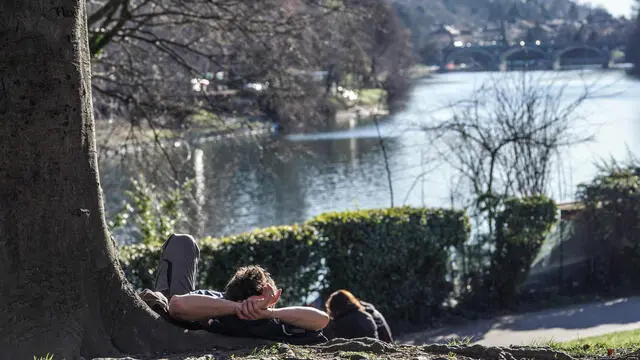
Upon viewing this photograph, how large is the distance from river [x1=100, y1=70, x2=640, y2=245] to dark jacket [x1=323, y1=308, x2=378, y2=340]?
10381mm

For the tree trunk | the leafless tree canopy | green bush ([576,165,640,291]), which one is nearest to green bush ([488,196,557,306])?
green bush ([576,165,640,291])

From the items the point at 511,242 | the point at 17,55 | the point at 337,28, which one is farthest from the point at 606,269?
the point at 17,55

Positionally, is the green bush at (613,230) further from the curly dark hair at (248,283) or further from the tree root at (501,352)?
the curly dark hair at (248,283)

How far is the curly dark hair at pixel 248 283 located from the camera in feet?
16.0

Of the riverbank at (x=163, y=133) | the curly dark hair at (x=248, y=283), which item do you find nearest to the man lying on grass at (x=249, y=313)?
the curly dark hair at (x=248, y=283)

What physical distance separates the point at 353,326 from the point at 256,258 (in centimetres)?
290

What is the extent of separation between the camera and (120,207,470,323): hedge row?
971cm

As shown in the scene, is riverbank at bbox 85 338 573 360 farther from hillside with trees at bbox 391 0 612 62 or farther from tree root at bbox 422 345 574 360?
hillside with trees at bbox 391 0 612 62

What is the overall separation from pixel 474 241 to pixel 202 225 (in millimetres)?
8685

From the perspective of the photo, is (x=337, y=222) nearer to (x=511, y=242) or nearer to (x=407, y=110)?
(x=511, y=242)

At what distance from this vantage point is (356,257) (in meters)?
10.6

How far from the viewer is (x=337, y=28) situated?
52.2 feet

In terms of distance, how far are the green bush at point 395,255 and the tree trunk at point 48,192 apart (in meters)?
5.84

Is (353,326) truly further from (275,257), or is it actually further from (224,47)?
(224,47)
